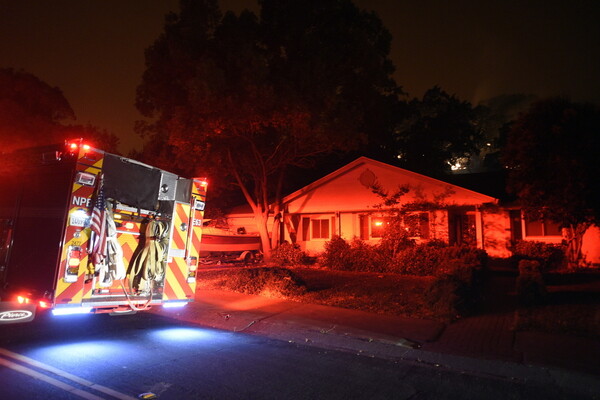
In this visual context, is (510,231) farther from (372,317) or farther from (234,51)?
(234,51)

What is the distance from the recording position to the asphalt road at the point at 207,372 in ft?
15.4

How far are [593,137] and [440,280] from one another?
7253 mm

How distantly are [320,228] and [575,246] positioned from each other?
10612 millimetres

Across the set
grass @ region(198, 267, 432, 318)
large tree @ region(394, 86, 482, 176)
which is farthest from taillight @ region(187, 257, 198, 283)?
large tree @ region(394, 86, 482, 176)

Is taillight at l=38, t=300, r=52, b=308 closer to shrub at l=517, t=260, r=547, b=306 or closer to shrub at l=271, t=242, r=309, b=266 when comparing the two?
shrub at l=517, t=260, r=547, b=306

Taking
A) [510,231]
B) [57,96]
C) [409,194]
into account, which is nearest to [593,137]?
[510,231]

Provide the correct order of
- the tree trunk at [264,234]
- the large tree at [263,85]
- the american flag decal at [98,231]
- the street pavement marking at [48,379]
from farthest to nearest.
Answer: the tree trunk at [264,234] < the large tree at [263,85] < the american flag decal at [98,231] < the street pavement marking at [48,379]

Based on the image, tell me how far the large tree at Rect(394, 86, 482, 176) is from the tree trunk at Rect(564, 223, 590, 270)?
629 inches

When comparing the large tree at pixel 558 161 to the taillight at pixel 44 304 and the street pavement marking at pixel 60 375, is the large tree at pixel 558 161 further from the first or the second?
the taillight at pixel 44 304

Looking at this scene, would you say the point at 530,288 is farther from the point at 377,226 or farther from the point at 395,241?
the point at 377,226

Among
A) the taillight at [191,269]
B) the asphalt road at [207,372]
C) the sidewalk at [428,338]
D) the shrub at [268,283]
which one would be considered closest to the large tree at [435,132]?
the shrub at [268,283]

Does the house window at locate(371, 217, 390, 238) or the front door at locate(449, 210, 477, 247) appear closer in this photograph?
the front door at locate(449, 210, 477, 247)

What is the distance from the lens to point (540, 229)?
1709 centimetres

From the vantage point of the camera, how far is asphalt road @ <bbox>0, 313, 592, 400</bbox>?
4.68 m
